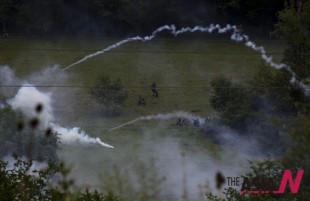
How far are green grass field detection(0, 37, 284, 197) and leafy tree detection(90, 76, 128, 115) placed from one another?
641mm

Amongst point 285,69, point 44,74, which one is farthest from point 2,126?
point 44,74

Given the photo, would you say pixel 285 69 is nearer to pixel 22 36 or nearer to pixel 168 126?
pixel 168 126

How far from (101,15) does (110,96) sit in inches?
562

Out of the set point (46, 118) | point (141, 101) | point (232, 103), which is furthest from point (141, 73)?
point (232, 103)

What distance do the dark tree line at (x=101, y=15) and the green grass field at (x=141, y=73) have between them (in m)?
Answer: 1.35

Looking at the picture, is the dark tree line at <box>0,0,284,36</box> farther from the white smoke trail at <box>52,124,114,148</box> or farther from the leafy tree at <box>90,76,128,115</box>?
the white smoke trail at <box>52,124,114,148</box>

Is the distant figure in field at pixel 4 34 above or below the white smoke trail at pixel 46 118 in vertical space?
above

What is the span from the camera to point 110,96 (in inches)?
1186

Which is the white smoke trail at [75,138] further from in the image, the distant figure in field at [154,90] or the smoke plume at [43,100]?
the distant figure in field at [154,90]

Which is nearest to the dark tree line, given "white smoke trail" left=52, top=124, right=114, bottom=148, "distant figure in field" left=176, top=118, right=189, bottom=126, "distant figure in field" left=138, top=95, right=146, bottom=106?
"distant figure in field" left=138, top=95, right=146, bottom=106

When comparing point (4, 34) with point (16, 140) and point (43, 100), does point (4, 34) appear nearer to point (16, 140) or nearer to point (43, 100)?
point (43, 100)

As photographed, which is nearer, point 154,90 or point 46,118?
point 46,118

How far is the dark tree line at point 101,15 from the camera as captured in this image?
138 feet

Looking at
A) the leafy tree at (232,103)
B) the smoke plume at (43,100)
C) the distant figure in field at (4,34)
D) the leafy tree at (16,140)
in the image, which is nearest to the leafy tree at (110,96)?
the smoke plume at (43,100)
